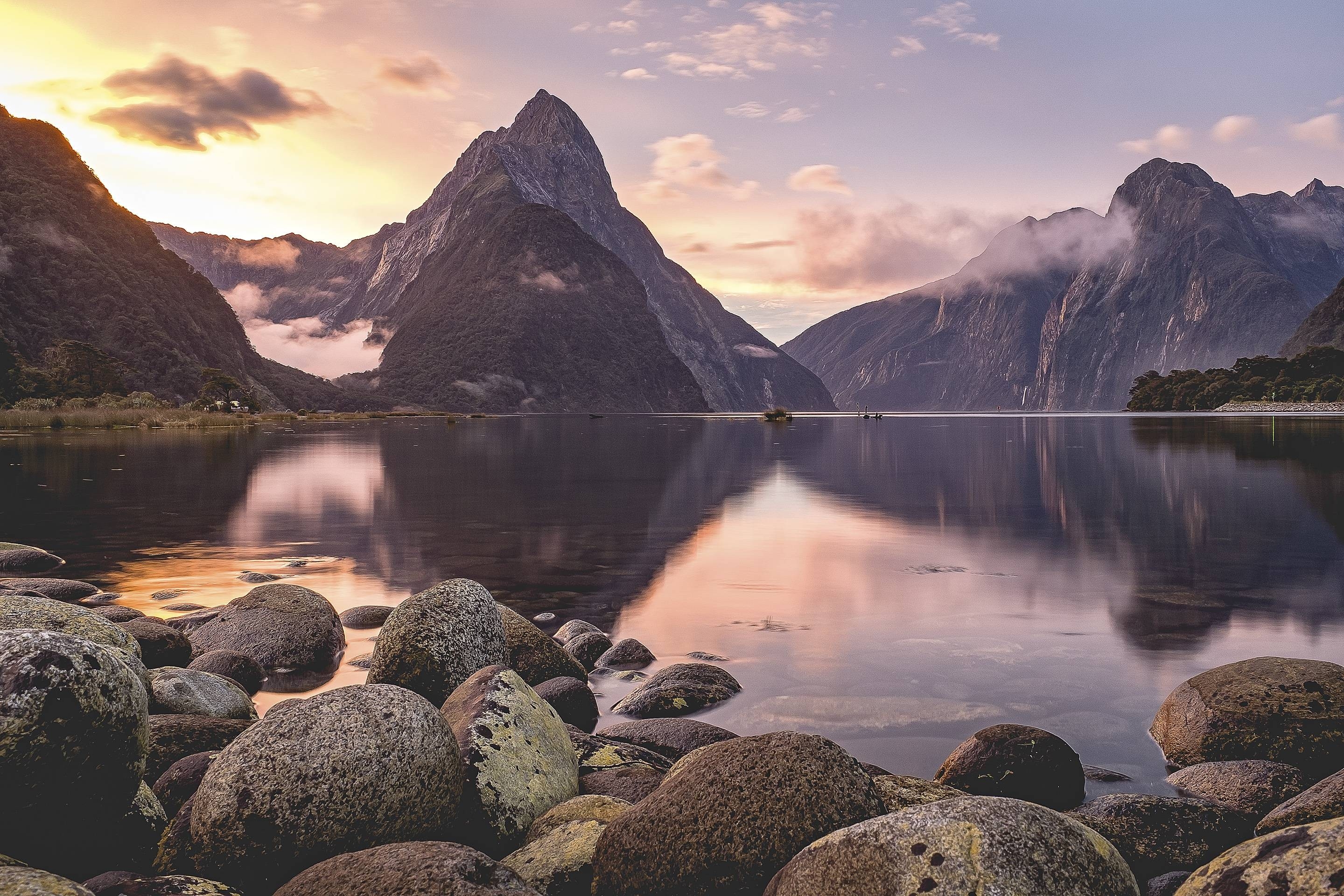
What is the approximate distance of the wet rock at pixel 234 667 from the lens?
45.8ft

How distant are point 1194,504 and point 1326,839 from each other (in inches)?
1449

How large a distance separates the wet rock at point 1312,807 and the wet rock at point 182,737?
9.91m

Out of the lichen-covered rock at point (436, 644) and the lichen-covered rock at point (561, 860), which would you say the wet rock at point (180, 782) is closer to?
the lichen-covered rock at point (436, 644)

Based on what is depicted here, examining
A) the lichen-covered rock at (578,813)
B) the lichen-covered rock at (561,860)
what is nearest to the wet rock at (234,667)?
the lichen-covered rock at (578,813)

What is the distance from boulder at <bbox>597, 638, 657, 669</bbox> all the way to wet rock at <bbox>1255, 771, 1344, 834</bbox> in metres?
9.92

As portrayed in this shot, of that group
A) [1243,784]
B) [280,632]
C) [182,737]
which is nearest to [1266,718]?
[1243,784]

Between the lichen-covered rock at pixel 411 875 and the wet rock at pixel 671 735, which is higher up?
the lichen-covered rock at pixel 411 875

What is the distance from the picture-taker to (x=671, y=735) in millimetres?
11391

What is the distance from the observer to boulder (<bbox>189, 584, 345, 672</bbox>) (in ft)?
50.1

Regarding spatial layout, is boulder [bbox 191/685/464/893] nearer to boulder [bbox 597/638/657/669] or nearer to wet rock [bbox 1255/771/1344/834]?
wet rock [bbox 1255/771/1344/834]

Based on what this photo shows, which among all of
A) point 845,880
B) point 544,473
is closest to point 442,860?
point 845,880

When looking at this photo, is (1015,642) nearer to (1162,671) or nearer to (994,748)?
(1162,671)

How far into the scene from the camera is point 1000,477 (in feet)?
177

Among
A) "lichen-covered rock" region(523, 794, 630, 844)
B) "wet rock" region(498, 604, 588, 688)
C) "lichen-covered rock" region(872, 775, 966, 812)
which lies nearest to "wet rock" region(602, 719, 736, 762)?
"wet rock" region(498, 604, 588, 688)
